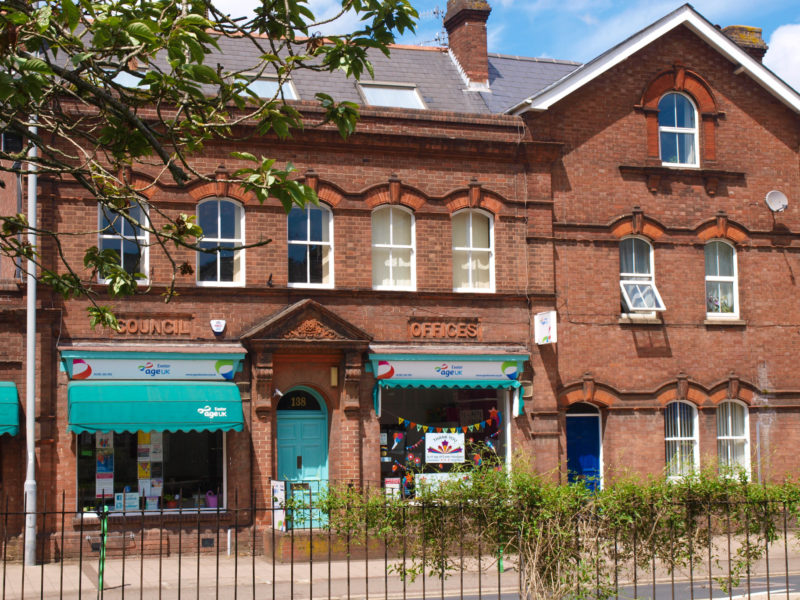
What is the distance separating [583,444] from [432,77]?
8.44 meters

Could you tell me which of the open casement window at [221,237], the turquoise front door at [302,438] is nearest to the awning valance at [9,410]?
the open casement window at [221,237]

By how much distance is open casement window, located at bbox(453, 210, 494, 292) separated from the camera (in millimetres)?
20312

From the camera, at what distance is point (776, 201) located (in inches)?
861

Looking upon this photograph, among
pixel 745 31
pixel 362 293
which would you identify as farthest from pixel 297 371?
pixel 745 31

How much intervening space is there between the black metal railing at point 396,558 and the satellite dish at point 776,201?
7.30 meters

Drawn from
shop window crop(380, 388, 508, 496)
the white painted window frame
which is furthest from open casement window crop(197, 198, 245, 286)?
the white painted window frame

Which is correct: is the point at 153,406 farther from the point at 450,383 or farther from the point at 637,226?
the point at 637,226

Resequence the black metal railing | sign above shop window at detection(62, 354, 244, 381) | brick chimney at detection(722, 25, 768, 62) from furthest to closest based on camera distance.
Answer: brick chimney at detection(722, 25, 768, 62) < sign above shop window at detection(62, 354, 244, 381) < the black metal railing

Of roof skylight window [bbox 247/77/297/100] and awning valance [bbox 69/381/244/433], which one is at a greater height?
roof skylight window [bbox 247/77/297/100]

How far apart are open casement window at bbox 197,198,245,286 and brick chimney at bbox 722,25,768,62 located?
40.7ft

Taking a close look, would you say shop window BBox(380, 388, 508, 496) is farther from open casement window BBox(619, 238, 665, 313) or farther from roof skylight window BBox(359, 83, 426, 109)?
roof skylight window BBox(359, 83, 426, 109)

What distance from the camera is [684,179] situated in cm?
2156

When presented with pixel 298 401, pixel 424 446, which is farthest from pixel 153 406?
pixel 424 446

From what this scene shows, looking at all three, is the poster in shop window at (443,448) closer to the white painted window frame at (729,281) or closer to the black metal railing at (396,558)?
the black metal railing at (396,558)
